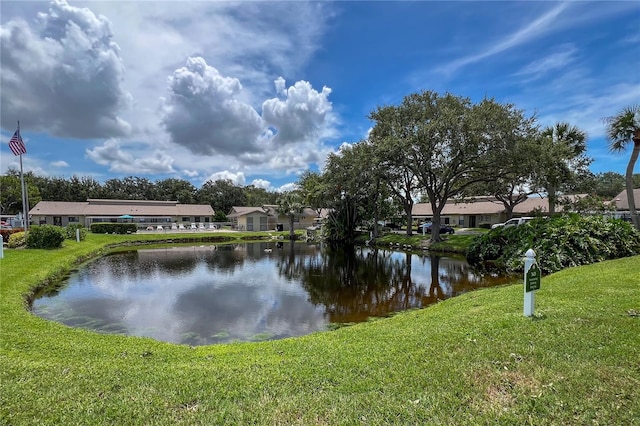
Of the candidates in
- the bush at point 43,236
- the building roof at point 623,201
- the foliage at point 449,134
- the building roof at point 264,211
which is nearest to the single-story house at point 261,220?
the building roof at point 264,211

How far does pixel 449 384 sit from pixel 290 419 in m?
1.72

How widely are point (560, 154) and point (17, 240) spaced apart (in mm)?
34967

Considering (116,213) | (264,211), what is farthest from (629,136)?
(116,213)

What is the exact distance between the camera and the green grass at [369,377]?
3186 mm

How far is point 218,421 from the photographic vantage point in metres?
3.15

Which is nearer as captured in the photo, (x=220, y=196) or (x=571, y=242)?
(x=571, y=242)

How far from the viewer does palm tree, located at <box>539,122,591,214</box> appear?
77.3 feet

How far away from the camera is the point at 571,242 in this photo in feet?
49.6

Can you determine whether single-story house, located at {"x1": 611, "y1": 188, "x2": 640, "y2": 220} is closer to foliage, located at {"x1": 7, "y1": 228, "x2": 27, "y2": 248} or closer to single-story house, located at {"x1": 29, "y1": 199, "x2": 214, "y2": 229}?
foliage, located at {"x1": 7, "y1": 228, "x2": 27, "y2": 248}

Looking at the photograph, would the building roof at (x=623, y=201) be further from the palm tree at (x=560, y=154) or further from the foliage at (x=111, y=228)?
the foliage at (x=111, y=228)

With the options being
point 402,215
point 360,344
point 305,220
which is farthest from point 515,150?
point 305,220

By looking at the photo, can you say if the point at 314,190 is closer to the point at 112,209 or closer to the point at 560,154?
the point at 560,154

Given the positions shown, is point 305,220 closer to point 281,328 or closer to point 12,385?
point 281,328

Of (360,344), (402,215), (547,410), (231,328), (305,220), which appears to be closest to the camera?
(547,410)
